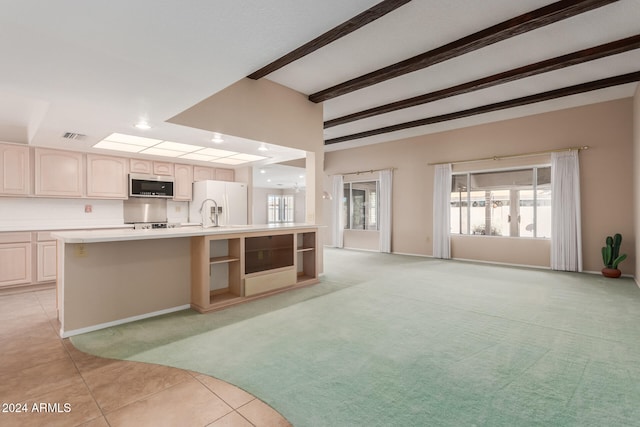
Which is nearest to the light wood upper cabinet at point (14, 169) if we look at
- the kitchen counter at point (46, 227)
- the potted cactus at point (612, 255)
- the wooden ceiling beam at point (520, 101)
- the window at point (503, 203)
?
the kitchen counter at point (46, 227)

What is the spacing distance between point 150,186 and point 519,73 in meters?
6.65

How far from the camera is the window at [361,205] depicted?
9.38 m

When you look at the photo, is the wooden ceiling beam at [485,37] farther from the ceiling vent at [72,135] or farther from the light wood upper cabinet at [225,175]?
the ceiling vent at [72,135]

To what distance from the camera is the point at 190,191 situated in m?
6.80

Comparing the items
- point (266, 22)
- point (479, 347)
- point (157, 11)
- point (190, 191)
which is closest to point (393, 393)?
point (479, 347)

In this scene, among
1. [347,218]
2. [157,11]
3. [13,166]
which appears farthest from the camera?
[347,218]

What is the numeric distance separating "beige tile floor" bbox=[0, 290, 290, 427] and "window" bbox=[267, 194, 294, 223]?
1387 centimetres

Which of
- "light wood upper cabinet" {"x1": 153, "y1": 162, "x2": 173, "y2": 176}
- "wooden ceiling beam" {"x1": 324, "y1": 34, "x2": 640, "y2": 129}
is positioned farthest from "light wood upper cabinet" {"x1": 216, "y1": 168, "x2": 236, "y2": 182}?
"wooden ceiling beam" {"x1": 324, "y1": 34, "x2": 640, "y2": 129}

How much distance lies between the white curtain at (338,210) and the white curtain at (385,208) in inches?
55.9

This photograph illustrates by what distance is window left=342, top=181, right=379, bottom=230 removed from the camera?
938 centimetres

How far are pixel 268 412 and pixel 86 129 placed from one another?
425 cm

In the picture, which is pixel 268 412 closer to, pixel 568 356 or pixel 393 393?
pixel 393 393

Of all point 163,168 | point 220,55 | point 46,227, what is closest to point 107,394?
point 220,55

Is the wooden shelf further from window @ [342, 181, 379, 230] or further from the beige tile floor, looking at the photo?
window @ [342, 181, 379, 230]
